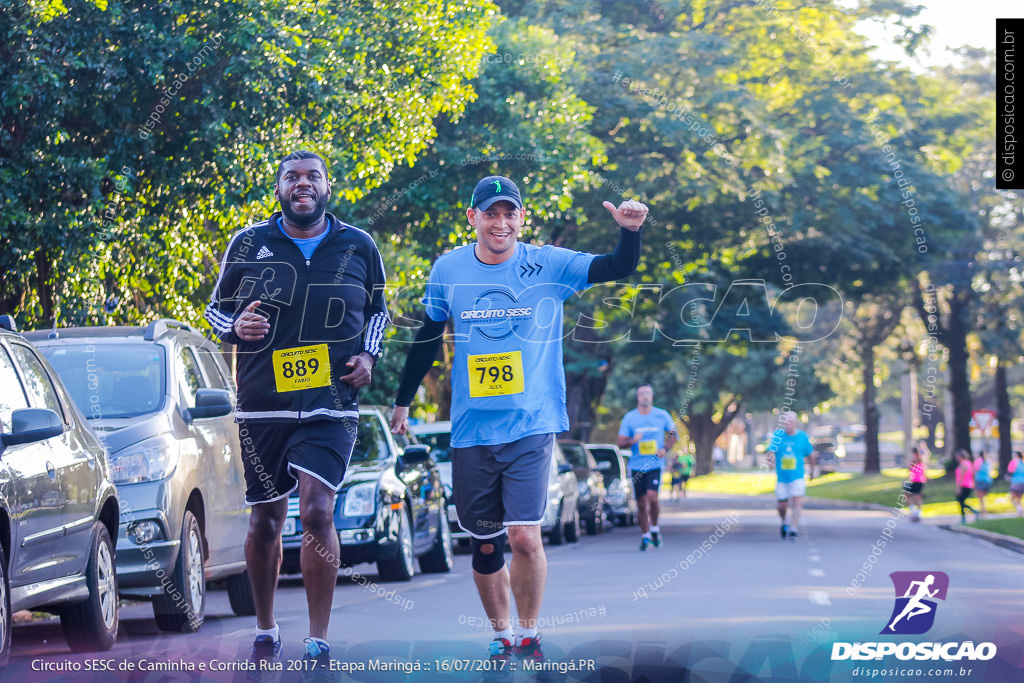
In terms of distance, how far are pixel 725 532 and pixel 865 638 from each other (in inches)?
650

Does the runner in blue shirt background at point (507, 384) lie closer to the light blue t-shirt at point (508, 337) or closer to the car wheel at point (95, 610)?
the light blue t-shirt at point (508, 337)

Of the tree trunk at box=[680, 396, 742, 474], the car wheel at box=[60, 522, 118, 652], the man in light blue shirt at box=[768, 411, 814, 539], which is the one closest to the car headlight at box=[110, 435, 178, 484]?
the car wheel at box=[60, 522, 118, 652]

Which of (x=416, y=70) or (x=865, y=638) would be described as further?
(x=416, y=70)

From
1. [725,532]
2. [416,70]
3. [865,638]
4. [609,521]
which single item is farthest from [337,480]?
[609,521]

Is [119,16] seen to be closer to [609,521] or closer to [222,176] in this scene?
[222,176]

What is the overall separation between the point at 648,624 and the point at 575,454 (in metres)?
17.5

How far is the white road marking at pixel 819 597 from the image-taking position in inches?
431

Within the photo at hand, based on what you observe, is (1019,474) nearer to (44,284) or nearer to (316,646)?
(44,284)

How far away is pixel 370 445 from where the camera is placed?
1428 centimetres

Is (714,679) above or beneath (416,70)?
beneath

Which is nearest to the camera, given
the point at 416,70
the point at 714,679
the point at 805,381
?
the point at 714,679

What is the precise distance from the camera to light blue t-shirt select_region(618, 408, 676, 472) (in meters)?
18.1

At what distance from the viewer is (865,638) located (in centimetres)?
840

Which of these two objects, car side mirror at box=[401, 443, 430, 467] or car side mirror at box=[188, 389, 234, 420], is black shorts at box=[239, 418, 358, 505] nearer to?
car side mirror at box=[188, 389, 234, 420]
